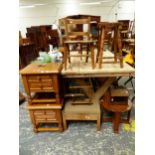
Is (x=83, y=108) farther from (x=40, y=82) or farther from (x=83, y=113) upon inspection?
(x=40, y=82)

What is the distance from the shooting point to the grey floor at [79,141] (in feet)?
6.74

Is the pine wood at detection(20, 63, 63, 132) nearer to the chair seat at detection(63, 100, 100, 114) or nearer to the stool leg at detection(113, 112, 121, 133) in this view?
the chair seat at detection(63, 100, 100, 114)

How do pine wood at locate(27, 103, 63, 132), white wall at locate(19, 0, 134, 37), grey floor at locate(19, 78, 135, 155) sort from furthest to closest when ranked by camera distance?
white wall at locate(19, 0, 134, 37), pine wood at locate(27, 103, 63, 132), grey floor at locate(19, 78, 135, 155)

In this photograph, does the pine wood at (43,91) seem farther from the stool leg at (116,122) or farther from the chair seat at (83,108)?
the stool leg at (116,122)

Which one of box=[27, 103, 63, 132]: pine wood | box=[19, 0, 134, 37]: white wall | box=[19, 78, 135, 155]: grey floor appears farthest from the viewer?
box=[19, 0, 134, 37]: white wall

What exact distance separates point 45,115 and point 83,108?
514 millimetres

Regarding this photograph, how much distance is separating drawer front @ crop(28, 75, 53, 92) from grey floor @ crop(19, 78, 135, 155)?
67 centimetres

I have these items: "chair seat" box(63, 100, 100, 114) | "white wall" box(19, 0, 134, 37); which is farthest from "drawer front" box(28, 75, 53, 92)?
"white wall" box(19, 0, 134, 37)

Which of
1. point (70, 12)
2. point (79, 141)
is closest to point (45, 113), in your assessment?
point (79, 141)

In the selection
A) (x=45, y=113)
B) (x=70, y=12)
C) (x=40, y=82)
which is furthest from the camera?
(x=70, y=12)

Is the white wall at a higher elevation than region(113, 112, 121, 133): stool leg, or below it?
higher

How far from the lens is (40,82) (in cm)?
215

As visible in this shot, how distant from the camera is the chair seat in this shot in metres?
2.34
